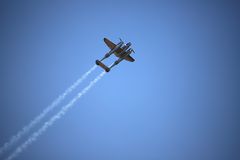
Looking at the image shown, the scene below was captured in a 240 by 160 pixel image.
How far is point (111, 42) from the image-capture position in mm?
82188

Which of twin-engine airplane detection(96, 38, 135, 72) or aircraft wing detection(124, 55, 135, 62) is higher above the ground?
aircraft wing detection(124, 55, 135, 62)

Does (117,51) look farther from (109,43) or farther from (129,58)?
(129,58)

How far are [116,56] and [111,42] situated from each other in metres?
3.67

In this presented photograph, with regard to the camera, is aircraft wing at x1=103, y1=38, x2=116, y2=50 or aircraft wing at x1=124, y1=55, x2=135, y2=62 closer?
aircraft wing at x1=103, y1=38, x2=116, y2=50

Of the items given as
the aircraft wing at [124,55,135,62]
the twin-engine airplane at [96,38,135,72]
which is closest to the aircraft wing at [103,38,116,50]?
the twin-engine airplane at [96,38,135,72]

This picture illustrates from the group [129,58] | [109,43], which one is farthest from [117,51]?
[129,58]

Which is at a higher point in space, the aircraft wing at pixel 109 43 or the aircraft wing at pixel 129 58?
the aircraft wing at pixel 129 58

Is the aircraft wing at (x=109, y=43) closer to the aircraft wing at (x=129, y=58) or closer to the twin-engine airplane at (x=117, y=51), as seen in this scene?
the twin-engine airplane at (x=117, y=51)

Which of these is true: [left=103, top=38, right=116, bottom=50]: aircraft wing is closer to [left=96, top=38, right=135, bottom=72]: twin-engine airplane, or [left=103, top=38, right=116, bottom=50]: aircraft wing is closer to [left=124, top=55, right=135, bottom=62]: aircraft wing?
[left=96, top=38, right=135, bottom=72]: twin-engine airplane

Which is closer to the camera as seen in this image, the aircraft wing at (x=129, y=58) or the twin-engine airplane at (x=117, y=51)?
the twin-engine airplane at (x=117, y=51)

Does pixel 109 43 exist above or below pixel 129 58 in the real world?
below

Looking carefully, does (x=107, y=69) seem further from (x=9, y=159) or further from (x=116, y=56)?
(x=9, y=159)

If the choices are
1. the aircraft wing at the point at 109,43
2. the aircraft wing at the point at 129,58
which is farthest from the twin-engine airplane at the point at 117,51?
the aircraft wing at the point at 129,58

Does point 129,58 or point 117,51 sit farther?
point 129,58
